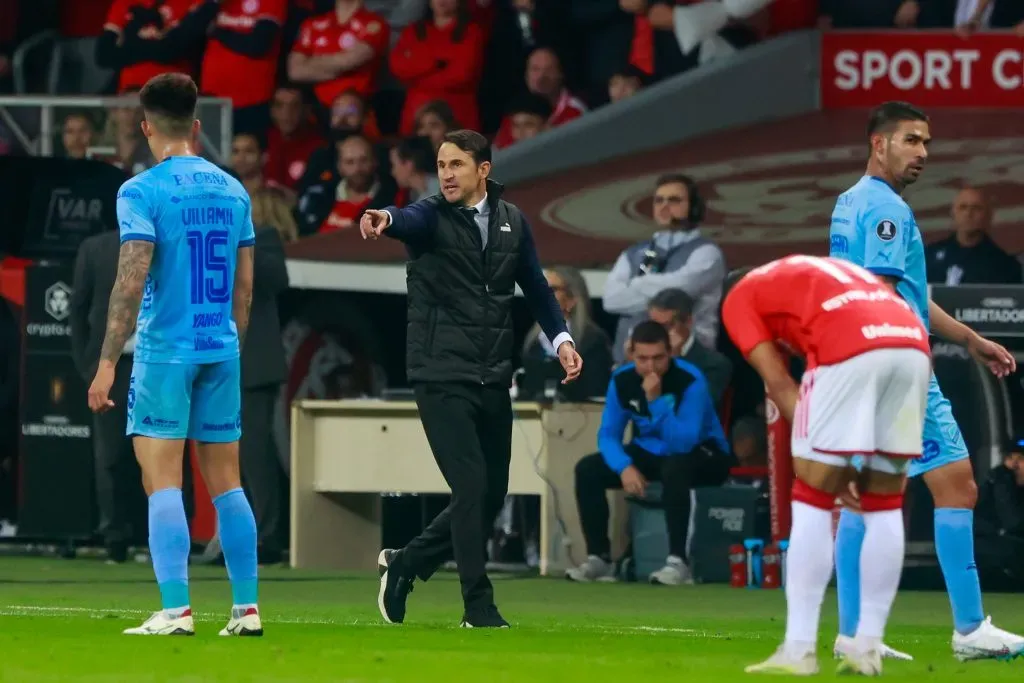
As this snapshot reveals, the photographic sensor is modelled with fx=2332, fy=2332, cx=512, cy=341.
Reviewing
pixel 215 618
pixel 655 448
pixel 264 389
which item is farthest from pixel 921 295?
pixel 264 389

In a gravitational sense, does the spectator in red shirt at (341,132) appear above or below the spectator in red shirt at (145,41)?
below

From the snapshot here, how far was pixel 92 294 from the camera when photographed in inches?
554

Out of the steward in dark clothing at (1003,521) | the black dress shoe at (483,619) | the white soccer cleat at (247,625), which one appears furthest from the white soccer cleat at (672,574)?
the white soccer cleat at (247,625)

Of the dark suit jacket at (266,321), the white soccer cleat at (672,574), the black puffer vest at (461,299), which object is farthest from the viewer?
the dark suit jacket at (266,321)

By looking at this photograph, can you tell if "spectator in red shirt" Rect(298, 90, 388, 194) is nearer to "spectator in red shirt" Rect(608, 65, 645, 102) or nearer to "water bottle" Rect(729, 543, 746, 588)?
"spectator in red shirt" Rect(608, 65, 645, 102)

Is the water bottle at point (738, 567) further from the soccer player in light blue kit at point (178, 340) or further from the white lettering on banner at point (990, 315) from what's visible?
the soccer player in light blue kit at point (178, 340)

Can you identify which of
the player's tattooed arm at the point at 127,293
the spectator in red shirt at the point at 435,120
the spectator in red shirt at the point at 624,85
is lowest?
the player's tattooed arm at the point at 127,293

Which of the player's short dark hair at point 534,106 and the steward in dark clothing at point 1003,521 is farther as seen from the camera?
the player's short dark hair at point 534,106

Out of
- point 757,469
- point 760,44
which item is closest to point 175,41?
point 760,44

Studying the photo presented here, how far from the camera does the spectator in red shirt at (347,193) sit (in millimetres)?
16641

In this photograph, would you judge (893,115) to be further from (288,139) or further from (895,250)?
(288,139)

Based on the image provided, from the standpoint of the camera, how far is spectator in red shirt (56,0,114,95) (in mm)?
19969

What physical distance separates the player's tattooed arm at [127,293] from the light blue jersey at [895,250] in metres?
2.50

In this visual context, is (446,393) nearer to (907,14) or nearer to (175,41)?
(907,14)
